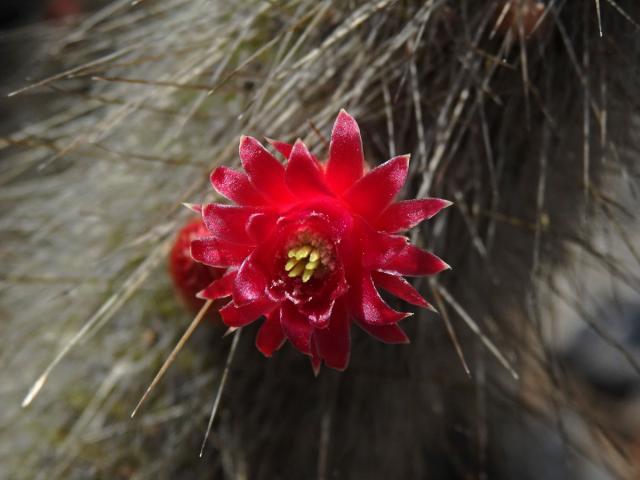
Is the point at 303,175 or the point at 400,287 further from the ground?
the point at 303,175

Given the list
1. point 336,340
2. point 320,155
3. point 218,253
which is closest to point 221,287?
point 218,253

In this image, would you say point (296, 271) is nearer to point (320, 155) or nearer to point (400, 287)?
point (400, 287)

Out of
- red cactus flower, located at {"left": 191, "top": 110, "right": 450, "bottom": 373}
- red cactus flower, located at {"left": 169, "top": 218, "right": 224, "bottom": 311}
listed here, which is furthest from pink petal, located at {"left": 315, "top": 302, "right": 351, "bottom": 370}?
red cactus flower, located at {"left": 169, "top": 218, "right": 224, "bottom": 311}

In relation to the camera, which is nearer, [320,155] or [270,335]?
[270,335]

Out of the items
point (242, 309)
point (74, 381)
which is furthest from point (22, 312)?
point (242, 309)

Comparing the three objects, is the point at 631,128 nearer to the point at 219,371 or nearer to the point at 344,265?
the point at 344,265
